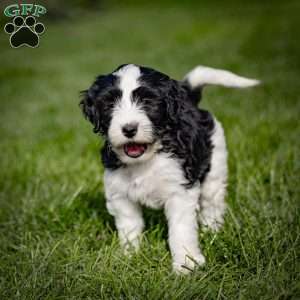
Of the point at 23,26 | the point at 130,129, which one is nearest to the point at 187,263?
the point at 130,129

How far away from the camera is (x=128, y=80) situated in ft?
11.0

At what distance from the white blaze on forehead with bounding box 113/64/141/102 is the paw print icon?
1104mm

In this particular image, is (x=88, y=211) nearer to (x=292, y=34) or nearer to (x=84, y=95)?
(x=84, y=95)

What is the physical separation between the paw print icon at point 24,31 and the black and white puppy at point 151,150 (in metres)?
1.00

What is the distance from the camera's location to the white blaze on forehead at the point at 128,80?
3315 mm

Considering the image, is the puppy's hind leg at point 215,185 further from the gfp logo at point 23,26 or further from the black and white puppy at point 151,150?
the gfp logo at point 23,26

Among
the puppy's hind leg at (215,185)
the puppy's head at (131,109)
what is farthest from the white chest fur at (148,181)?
the puppy's hind leg at (215,185)

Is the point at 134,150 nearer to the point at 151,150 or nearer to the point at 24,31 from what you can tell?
the point at 151,150

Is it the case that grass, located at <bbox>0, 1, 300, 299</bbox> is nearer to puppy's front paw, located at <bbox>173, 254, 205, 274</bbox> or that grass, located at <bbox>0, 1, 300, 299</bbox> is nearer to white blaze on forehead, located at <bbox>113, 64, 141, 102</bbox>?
puppy's front paw, located at <bbox>173, 254, 205, 274</bbox>

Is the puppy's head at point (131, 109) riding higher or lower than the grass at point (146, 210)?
higher

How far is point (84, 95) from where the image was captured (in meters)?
3.64

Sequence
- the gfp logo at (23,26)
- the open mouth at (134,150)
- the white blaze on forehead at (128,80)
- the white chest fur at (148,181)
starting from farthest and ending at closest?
1. the gfp logo at (23,26)
2. the white chest fur at (148,181)
3. the open mouth at (134,150)
4. the white blaze on forehead at (128,80)

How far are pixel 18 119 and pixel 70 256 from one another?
18.8 feet

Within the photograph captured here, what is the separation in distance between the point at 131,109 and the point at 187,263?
101cm
